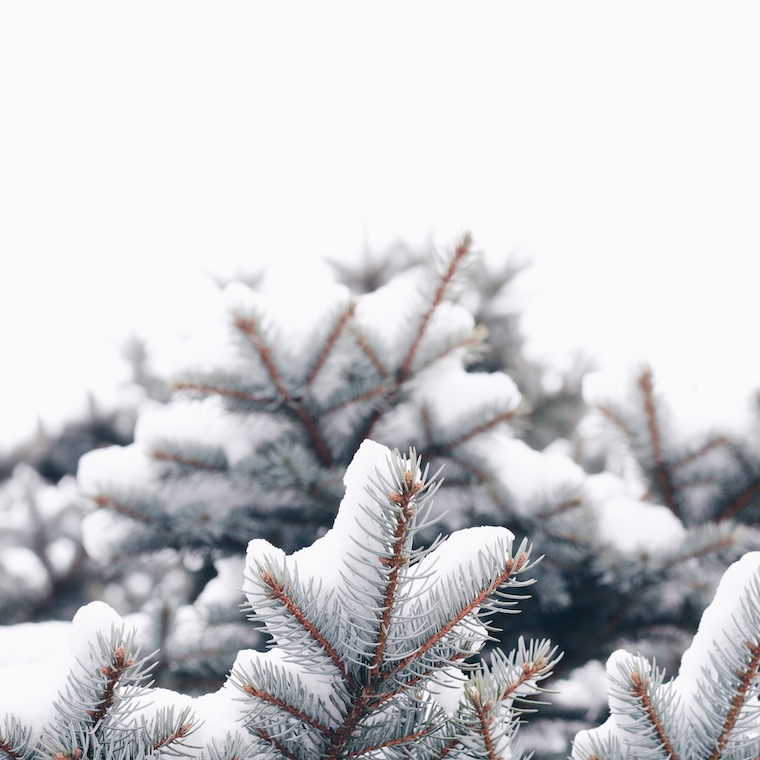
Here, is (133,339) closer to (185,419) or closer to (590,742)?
(185,419)

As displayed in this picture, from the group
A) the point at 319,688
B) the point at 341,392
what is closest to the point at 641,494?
the point at 341,392

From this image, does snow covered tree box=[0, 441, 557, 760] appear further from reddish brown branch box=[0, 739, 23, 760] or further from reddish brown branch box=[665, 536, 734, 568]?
reddish brown branch box=[665, 536, 734, 568]

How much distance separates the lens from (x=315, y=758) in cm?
83

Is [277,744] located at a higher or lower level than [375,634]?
lower

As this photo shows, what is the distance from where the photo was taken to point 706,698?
825mm

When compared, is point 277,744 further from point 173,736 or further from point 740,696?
point 740,696

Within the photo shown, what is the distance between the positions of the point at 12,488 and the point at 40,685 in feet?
11.1

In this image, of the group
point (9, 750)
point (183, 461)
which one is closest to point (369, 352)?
point (183, 461)

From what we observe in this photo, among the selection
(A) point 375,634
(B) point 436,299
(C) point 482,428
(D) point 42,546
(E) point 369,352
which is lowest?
(D) point 42,546

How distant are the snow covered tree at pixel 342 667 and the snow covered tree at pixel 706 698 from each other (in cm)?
13

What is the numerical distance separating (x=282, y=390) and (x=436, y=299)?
444 millimetres

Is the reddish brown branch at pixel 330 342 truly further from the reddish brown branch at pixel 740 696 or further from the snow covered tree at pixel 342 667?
the reddish brown branch at pixel 740 696

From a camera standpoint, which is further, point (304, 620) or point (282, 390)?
point (282, 390)

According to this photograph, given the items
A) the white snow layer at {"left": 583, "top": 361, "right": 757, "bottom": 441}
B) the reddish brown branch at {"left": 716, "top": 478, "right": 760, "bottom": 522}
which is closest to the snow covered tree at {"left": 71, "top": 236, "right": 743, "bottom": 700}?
the reddish brown branch at {"left": 716, "top": 478, "right": 760, "bottom": 522}
